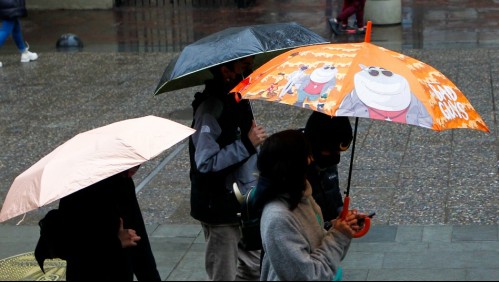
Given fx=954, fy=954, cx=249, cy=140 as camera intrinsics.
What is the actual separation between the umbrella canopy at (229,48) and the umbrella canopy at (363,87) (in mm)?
294

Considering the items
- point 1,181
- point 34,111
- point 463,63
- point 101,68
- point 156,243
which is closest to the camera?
point 156,243

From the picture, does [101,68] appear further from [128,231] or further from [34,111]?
[128,231]

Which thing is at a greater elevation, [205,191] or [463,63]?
[205,191]

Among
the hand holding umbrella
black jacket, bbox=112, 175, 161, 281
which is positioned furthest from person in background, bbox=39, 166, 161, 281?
black jacket, bbox=112, 175, 161, 281

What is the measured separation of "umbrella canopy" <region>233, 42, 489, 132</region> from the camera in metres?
4.12

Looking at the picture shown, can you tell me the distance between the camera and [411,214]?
23.9 ft

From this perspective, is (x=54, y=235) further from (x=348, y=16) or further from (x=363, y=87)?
(x=348, y=16)

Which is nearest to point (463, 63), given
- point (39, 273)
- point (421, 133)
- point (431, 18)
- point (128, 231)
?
point (421, 133)

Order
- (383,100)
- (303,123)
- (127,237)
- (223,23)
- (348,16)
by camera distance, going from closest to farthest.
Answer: (383,100), (127,237), (303,123), (348,16), (223,23)

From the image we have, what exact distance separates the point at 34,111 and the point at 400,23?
23.8 feet

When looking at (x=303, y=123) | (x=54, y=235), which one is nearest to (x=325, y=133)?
(x=54, y=235)

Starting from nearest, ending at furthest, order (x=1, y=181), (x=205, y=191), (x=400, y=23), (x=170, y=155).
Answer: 1. (x=205, y=191)
2. (x=1, y=181)
3. (x=170, y=155)
4. (x=400, y=23)

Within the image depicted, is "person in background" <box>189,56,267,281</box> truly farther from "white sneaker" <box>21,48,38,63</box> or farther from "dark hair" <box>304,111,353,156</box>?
"white sneaker" <box>21,48,38,63</box>

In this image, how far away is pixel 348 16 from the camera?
49.8 ft
